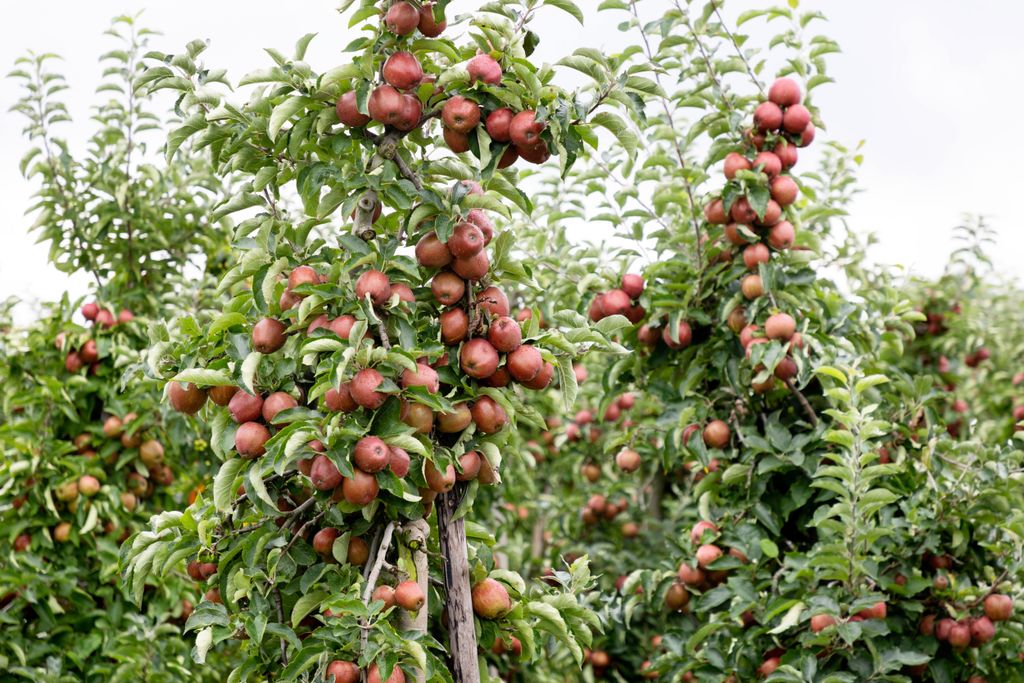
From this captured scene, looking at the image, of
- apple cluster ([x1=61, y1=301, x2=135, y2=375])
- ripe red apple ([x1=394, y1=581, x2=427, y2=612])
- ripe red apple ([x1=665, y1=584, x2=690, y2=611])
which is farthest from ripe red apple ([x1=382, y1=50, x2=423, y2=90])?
apple cluster ([x1=61, y1=301, x2=135, y2=375])

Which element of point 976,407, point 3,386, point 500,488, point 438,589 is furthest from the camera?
point 976,407

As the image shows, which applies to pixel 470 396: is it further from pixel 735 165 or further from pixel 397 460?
pixel 735 165

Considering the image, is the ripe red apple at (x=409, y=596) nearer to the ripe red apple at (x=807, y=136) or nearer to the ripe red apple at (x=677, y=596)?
the ripe red apple at (x=677, y=596)

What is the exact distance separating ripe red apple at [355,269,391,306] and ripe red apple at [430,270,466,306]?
131 mm

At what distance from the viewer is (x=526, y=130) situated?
6.59 feet

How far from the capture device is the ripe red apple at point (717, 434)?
3.27 meters

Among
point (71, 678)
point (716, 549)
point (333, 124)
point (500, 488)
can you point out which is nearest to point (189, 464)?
point (71, 678)

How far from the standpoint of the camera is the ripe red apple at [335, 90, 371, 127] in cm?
206

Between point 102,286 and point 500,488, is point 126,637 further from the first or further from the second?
point 500,488

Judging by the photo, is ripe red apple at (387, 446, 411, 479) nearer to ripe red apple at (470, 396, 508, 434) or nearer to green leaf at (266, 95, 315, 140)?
ripe red apple at (470, 396, 508, 434)

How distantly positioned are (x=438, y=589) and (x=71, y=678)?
1.92 meters

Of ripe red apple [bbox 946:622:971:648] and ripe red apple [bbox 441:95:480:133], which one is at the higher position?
Answer: ripe red apple [bbox 441:95:480:133]

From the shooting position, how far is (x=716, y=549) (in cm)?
327

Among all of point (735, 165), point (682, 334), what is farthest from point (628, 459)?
point (735, 165)
